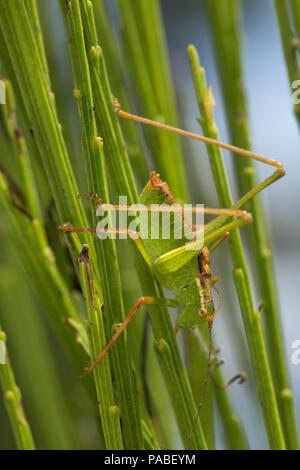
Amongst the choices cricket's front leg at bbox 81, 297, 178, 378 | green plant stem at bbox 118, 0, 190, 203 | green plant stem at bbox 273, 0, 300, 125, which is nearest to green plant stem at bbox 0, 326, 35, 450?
cricket's front leg at bbox 81, 297, 178, 378

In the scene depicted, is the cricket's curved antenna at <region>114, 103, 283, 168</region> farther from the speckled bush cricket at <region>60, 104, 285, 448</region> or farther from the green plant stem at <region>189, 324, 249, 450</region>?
the green plant stem at <region>189, 324, 249, 450</region>

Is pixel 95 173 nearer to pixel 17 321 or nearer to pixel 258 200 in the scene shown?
pixel 258 200

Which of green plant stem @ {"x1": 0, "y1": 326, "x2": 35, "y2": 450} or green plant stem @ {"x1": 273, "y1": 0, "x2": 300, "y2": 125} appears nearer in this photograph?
green plant stem @ {"x1": 0, "y1": 326, "x2": 35, "y2": 450}

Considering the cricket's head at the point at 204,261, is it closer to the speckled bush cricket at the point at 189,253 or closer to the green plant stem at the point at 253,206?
the speckled bush cricket at the point at 189,253

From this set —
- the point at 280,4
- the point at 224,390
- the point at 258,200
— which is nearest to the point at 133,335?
the point at 224,390

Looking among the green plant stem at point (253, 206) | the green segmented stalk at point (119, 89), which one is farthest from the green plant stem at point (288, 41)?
the green segmented stalk at point (119, 89)

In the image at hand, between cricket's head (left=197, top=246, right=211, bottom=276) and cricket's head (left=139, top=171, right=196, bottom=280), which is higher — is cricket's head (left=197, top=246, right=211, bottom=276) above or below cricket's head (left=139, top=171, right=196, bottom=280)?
below

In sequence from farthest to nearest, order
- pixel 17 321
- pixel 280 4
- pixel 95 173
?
1. pixel 17 321
2. pixel 280 4
3. pixel 95 173
